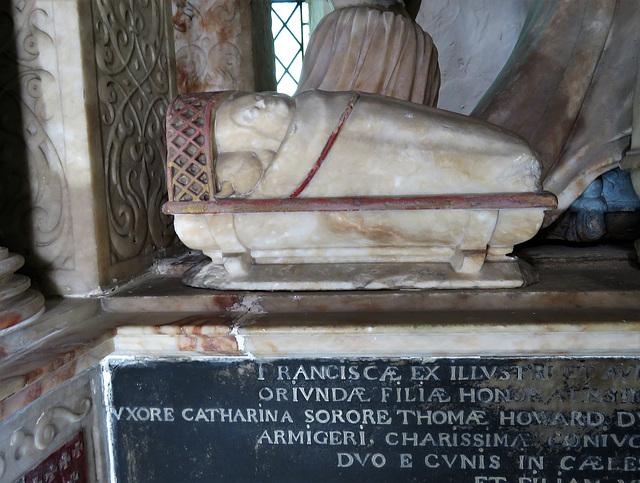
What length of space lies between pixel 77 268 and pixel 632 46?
214 centimetres

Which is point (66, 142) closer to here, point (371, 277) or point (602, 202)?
point (371, 277)

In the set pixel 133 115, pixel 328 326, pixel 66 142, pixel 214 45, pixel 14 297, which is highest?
pixel 214 45

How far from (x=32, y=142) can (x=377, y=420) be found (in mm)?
1400

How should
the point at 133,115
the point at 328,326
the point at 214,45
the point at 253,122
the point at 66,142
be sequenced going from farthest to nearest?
the point at 214,45, the point at 133,115, the point at 66,142, the point at 253,122, the point at 328,326

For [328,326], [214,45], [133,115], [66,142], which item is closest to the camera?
[328,326]

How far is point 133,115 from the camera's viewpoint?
2004 millimetres

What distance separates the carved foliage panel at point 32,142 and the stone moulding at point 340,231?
426 mm

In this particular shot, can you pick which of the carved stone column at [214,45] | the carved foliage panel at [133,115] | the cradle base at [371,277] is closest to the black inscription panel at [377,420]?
the cradle base at [371,277]

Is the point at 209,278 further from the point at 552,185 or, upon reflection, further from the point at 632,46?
the point at 632,46

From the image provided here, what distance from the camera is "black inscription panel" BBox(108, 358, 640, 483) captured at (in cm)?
144

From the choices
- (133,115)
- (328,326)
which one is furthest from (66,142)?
(328,326)

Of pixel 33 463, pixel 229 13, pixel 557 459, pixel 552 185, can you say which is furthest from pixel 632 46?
pixel 33 463

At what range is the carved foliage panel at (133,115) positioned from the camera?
72.4 inches

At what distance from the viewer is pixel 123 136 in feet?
6.32
